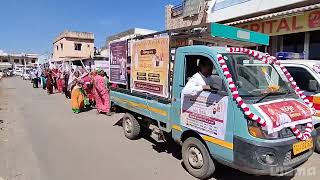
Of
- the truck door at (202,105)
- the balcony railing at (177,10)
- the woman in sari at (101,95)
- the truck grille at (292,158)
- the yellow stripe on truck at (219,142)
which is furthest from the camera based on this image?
the balcony railing at (177,10)

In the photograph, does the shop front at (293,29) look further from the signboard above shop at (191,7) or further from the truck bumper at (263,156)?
the truck bumper at (263,156)

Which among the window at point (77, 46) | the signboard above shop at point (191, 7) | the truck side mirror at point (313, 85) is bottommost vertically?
the truck side mirror at point (313, 85)

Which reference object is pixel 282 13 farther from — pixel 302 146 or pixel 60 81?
pixel 60 81

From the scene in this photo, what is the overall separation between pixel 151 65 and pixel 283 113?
2.88 m

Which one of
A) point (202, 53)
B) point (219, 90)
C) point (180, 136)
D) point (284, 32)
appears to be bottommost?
point (180, 136)

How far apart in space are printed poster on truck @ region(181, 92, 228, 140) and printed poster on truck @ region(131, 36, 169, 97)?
0.81 meters

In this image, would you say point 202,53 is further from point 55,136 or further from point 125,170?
point 55,136

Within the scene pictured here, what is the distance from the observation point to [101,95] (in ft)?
38.0

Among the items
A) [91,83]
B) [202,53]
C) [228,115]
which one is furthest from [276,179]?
[91,83]

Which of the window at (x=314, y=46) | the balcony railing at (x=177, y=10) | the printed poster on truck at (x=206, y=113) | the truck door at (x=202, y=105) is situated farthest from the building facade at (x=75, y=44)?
the printed poster on truck at (x=206, y=113)

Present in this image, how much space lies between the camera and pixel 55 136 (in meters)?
7.90

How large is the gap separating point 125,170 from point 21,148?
2.79 metres

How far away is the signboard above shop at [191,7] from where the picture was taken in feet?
50.5

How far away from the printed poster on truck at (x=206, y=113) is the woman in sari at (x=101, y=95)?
6.69 meters
